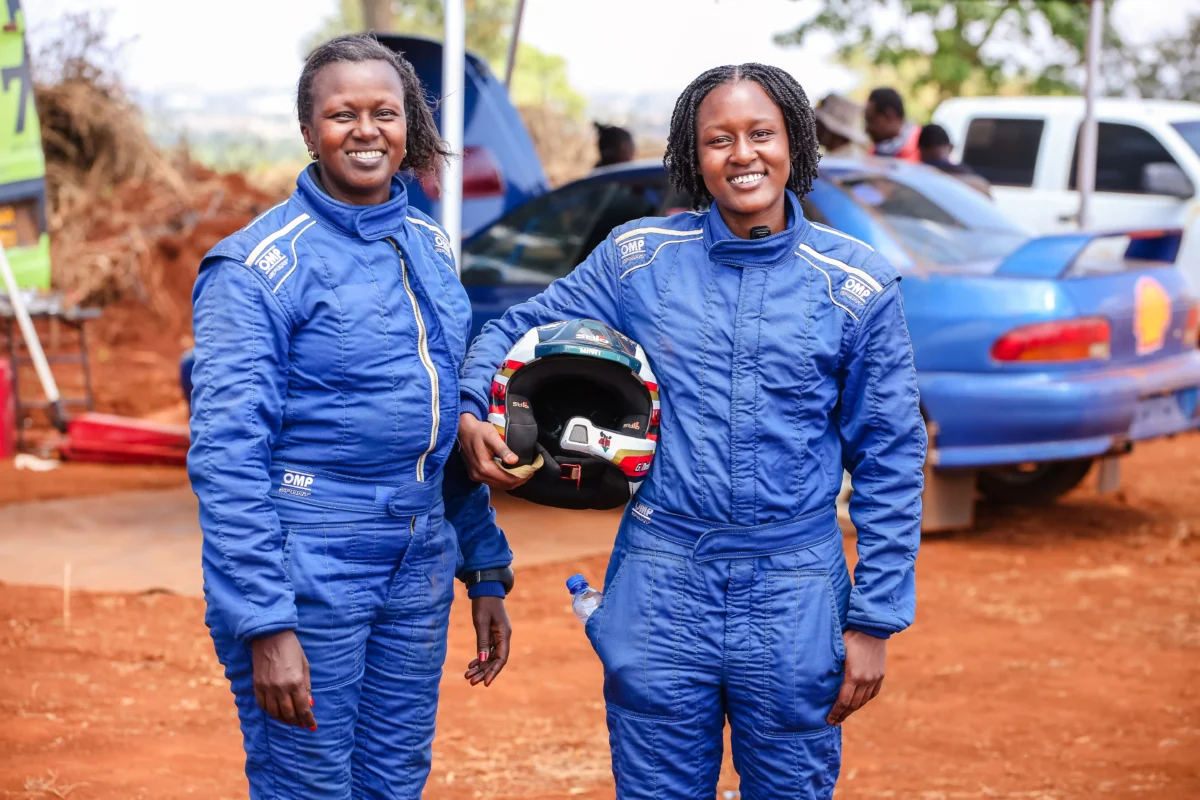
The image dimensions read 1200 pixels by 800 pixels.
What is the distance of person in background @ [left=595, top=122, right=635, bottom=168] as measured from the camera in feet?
30.8

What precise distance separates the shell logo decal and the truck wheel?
105 centimetres

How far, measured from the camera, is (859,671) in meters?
2.68

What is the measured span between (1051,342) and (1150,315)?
674 millimetres

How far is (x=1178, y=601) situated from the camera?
20.1 ft

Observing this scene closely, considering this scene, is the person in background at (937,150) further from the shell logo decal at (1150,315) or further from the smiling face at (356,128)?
the smiling face at (356,128)

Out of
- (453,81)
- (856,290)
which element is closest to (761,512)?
(856,290)

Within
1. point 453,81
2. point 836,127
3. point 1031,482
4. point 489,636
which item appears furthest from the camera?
point 836,127

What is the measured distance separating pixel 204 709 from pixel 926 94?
34844 millimetres

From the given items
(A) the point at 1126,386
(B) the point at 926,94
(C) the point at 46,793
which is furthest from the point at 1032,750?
(B) the point at 926,94

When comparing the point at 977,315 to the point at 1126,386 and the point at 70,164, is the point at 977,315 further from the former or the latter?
the point at 70,164

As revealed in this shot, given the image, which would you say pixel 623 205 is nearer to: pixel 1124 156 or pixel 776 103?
→ pixel 776 103

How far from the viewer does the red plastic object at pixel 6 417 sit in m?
8.89

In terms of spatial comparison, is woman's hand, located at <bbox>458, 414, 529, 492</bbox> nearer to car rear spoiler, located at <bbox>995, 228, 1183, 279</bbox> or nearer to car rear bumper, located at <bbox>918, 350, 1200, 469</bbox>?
car rear bumper, located at <bbox>918, 350, 1200, 469</bbox>

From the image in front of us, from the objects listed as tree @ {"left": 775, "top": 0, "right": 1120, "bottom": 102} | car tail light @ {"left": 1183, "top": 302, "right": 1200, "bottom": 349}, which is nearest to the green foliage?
tree @ {"left": 775, "top": 0, "right": 1120, "bottom": 102}
